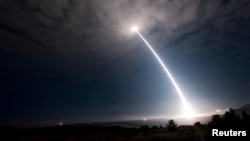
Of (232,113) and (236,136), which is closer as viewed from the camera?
(236,136)

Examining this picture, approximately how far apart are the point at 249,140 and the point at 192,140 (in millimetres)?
9399

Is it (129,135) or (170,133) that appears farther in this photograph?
(129,135)

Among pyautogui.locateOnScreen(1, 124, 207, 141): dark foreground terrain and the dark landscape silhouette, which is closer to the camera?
the dark landscape silhouette

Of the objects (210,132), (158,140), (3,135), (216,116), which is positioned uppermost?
(216,116)

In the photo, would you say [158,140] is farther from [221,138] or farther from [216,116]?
[216,116]

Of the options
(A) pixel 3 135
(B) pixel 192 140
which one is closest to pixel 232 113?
(B) pixel 192 140

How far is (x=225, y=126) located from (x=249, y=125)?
169cm

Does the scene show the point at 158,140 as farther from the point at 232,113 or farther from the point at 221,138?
the point at 232,113

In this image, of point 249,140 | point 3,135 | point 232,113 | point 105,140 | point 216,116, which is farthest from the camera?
point 216,116

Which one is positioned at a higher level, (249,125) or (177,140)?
(249,125)

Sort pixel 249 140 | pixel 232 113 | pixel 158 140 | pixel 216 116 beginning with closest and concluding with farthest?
pixel 249 140
pixel 158 140
pixel 232 113
pixel 216 116

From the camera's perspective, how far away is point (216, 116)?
41969 millimetres

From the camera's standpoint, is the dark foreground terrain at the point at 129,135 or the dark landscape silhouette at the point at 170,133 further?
the dark foreground terrain at the point at 129,135

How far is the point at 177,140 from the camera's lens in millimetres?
22641
